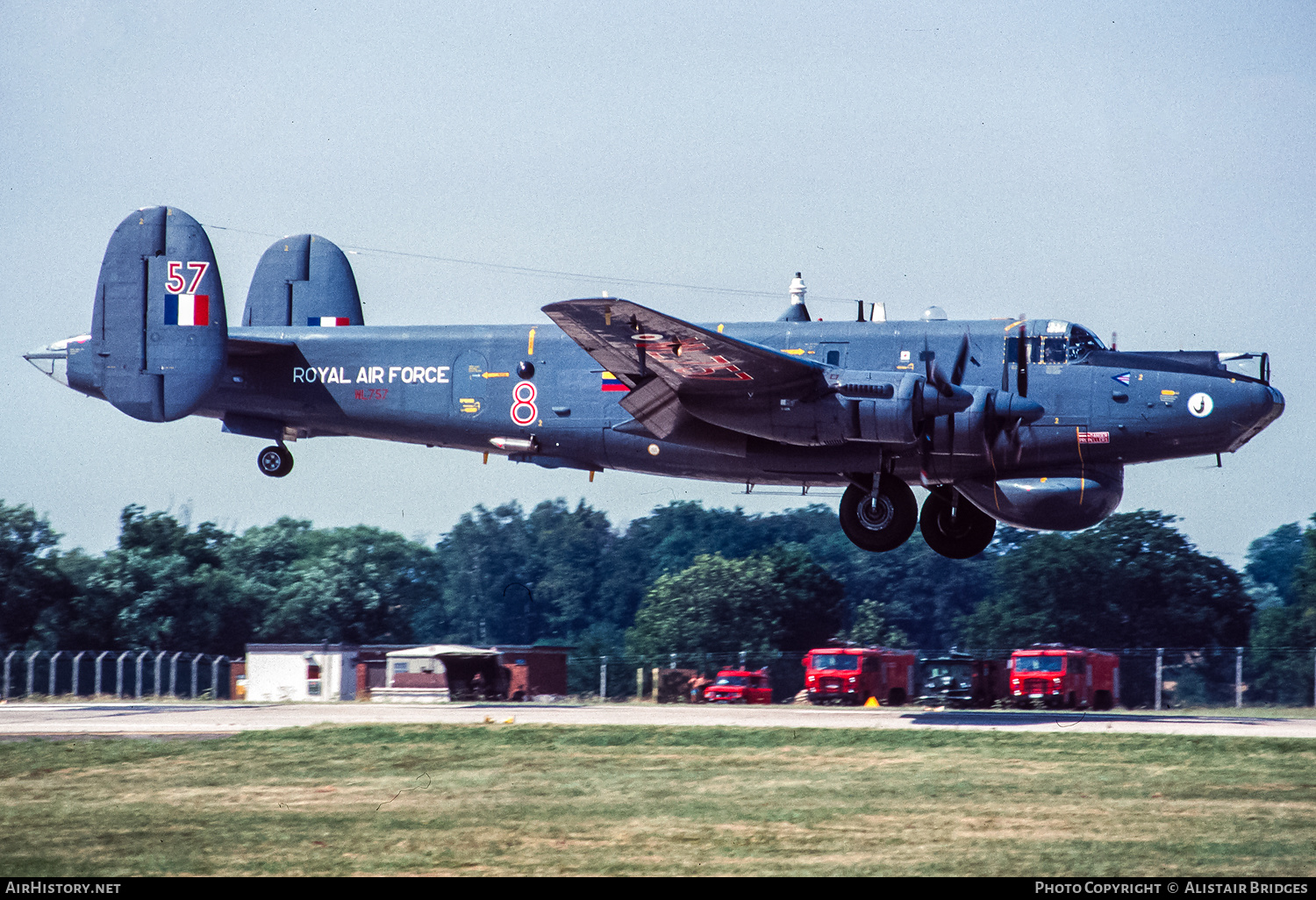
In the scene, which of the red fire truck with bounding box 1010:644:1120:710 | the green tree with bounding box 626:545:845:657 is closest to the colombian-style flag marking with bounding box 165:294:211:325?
the red fire truck with bounding box 1010:644:1120:710

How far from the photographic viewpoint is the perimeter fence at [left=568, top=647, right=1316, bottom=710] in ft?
120

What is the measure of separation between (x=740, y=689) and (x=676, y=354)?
19.2 meters

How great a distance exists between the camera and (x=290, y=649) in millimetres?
41562

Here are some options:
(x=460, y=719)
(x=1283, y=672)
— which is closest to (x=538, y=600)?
(x=1283, y=672)

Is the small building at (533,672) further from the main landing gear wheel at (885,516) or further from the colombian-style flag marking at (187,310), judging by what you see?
the main landing gear wheel at (885,516)

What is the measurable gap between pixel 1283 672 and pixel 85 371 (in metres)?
30.6

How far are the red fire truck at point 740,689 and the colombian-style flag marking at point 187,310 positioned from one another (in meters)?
19.0

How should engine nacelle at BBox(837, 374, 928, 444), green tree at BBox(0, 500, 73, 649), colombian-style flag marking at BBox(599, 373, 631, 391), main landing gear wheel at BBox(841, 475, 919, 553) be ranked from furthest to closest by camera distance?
green tree at BBox(0, 500, 73, 649) → colombian-style flag marking at BBox(599, 373, 631, 391) → main landing gear wheel at BBox(841, 475, 919, 553) → engine nacelle at BBox(837, 374, 928, 444)

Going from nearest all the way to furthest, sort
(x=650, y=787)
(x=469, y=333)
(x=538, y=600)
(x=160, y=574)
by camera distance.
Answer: (x=650, y=787)
(x=469, y=333)
(x=160, y=574)
(x=538, y=600)

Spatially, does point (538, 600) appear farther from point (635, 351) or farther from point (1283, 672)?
point (635, 351)

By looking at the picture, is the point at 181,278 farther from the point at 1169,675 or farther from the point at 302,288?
the point at 1169,675

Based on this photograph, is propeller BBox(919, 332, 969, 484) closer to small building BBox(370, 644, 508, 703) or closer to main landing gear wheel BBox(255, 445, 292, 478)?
main landing gear wheel BBox(255, 445, 292, 478)

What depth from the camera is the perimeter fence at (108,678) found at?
130ft

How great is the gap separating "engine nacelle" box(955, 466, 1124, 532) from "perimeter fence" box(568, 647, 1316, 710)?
17.2 m
